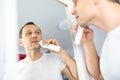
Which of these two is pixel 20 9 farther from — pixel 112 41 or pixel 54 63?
pixel 112 41

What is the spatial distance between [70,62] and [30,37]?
17 cm

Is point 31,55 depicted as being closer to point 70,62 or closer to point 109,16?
point 70,62

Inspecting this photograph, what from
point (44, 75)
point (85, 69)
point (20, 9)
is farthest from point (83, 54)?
point (20, 9)

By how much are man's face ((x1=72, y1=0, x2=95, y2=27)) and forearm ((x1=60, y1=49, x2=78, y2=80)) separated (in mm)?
136

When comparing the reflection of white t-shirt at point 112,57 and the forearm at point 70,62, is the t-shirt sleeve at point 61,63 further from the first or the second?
the reflection of white t-shirt at point 112,57

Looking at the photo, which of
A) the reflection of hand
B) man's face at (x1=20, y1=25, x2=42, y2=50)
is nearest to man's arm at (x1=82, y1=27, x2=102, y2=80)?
the reflection of hand

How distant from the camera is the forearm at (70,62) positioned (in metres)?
0.75

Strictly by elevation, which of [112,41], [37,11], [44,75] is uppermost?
[37,11]

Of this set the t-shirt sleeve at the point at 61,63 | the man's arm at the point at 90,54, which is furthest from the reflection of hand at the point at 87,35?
the t-shirt sleeve at the point at 61,63

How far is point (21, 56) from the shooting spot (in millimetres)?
756

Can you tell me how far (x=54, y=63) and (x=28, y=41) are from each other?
0.40 ft

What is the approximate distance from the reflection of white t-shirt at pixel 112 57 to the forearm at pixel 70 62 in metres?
0.13

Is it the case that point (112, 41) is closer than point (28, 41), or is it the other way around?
point (112, 41)

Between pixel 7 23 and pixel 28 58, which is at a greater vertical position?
pixel 7 23
